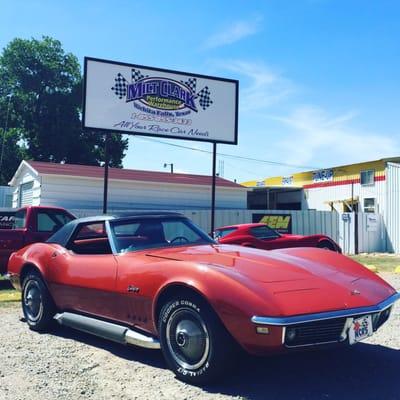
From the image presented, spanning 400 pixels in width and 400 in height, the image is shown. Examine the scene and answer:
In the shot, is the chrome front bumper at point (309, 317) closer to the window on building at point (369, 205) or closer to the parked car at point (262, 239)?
the parked car at point (262, 239)

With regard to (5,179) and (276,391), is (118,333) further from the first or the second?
(5,179)

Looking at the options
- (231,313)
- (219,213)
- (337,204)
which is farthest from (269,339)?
(337,204)

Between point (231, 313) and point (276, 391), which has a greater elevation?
point (231, 313)

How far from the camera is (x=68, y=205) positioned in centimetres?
1928

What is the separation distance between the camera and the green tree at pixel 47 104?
127ft

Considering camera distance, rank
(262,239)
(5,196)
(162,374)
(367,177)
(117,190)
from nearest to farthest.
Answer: (162,374), (262,239), (117,190), (5,196), (367,177)

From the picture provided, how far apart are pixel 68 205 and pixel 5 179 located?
21.1m

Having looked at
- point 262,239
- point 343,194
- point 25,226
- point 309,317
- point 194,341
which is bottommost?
point 194,341

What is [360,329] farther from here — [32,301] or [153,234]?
→ [32,301]

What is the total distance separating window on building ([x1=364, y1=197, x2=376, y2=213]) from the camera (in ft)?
90.2

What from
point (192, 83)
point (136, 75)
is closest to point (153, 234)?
point (136, 75)

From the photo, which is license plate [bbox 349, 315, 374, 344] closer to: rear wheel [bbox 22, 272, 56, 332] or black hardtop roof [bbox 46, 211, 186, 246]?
black hardtop roof [bbox 46, 211, 186, 246]

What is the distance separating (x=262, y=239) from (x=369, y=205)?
15874mm

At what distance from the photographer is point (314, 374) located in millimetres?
4223
